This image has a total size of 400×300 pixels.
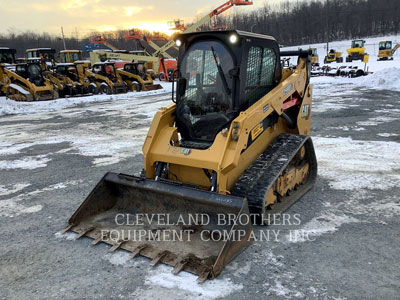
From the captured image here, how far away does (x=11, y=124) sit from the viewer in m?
12.9

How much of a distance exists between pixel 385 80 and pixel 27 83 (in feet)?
60.4

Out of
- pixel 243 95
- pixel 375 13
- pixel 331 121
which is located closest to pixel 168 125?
pixel 243 95

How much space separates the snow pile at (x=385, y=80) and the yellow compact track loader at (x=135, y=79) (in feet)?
40.9

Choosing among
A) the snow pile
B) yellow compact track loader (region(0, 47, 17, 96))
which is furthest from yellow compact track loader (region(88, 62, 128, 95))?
the snow pile

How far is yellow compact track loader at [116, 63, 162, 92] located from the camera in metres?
22.6

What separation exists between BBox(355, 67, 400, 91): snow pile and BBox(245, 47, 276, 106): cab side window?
13.9 m

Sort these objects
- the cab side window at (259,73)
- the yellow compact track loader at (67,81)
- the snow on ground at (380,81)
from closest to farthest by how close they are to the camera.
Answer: the cab side window at (259,73)
the snow on ground at (380,81)
the yellow compact track loader at (67,81)

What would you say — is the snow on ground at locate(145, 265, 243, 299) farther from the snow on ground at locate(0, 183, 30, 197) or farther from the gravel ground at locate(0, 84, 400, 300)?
the snow on ground at locate(0, 183, 30, 197)

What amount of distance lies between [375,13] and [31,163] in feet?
295

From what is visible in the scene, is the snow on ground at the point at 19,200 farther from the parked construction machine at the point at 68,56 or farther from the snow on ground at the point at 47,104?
the parked construction machine at the point at 68,56

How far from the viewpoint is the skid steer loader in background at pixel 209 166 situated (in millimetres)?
3777

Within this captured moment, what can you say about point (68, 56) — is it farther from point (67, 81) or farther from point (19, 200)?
point (19, 200)

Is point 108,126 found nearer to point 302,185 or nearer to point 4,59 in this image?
point 302,185

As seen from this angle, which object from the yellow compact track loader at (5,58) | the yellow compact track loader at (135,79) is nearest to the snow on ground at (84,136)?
the yellow compact track loader at (135,79)
